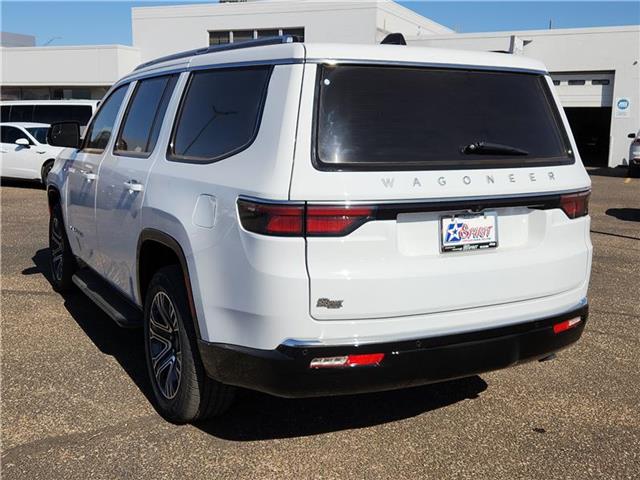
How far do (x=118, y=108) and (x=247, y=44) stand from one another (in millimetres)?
1698

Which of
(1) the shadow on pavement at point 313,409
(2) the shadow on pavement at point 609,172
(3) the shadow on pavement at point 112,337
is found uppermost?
(1) the shadow on pavement at point 313,409

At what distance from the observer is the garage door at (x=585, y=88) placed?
2742 cm

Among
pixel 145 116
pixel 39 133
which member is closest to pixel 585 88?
pixel 39 133

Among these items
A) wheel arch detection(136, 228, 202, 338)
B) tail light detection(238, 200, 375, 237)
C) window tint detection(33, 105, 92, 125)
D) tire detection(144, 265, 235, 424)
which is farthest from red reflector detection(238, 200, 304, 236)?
window tint detection(33, 105, 92, 125)

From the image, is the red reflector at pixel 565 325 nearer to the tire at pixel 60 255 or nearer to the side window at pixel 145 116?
the side window at pixel 145 116

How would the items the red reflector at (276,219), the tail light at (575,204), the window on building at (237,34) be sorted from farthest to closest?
the window on building at (237,34)
the tail light at (575,204)
the red reflector at (276,219)

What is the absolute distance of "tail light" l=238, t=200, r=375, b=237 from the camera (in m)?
2.73

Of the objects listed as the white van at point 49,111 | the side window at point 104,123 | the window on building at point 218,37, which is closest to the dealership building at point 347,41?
the window on building at point 218,37

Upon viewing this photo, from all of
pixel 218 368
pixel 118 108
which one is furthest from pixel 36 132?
pixel 218 368

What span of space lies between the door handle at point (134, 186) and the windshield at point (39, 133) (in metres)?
13.6

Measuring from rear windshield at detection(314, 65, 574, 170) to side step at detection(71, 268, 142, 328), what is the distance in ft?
6.40

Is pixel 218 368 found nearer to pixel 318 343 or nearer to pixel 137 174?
pixel 318 343

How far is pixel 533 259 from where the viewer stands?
321cm

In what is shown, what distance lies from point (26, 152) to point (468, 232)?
15427 mm
